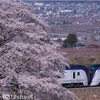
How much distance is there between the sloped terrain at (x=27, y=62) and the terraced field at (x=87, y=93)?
23.1ft

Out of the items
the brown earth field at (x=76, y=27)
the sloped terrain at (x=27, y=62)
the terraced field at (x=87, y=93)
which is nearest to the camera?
the sloped terrain at (x=27, y=62)

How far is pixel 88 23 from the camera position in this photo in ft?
244

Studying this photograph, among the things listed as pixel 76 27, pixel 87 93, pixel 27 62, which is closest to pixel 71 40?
pixel 87 93

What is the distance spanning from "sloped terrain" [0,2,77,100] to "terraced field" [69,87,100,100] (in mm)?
7049

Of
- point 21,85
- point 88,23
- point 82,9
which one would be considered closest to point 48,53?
point 21,85

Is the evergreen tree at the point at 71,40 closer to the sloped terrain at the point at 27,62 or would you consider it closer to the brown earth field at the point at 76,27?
the brown earth field at the point at 76,27

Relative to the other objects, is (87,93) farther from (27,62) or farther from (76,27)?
(76,27)

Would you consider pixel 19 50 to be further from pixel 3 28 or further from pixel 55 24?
pixel 55 24

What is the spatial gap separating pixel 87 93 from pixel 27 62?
26.7 ft

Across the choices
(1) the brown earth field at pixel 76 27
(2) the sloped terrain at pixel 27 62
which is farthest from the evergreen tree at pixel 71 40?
(2) the sloped terrain at pixel 27 62

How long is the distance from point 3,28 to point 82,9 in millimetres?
90035

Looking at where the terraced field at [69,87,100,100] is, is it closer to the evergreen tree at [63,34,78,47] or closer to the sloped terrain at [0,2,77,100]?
the sloped terrain at [0,2,77,100]

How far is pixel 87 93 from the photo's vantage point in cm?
1620

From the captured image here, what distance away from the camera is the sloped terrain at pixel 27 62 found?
26.5 ft
